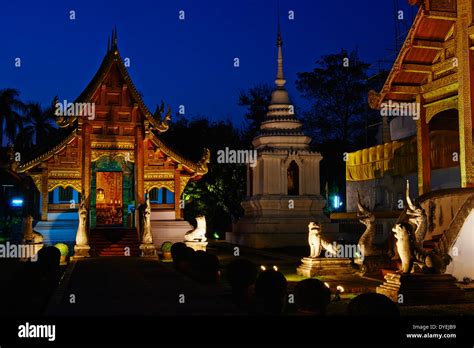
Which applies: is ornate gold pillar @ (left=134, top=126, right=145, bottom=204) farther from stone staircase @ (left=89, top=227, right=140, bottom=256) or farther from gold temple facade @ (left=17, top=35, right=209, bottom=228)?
stone staircase @ (left=89, top=227, right=140, bottom=256)

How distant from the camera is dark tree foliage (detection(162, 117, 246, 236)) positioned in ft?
135

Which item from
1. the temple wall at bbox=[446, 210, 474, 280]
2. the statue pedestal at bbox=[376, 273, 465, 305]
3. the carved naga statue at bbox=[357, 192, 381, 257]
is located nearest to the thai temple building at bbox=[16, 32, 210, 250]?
the carved naga statue at bbox=[357, 192, 381, 257]

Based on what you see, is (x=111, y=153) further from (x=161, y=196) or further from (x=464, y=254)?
(x=464, y=254)

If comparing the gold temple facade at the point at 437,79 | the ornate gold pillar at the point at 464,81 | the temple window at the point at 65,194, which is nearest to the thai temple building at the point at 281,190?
the temple window at the point at 65,194

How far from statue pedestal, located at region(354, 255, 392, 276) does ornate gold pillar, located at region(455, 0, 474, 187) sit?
2672mm

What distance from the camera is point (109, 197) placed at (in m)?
31.7

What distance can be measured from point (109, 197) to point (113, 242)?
7.67 m

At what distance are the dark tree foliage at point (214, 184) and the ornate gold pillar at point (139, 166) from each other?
1232cm

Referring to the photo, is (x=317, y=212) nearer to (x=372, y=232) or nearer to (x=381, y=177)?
(x=381, y=177)

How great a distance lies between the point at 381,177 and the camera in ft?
111

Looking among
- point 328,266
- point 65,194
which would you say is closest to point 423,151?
point 328,266

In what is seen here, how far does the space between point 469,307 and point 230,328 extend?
498cm

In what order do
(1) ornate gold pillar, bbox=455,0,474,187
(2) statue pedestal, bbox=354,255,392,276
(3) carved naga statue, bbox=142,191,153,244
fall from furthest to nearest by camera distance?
(3) carved naga statue, bbox=142,191,153,244
(2) statue pedestal, bbox=354,255,392,276
(1) ornate gold pillar, bbox=455,0,474,187

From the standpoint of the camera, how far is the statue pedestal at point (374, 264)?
15.4 m
